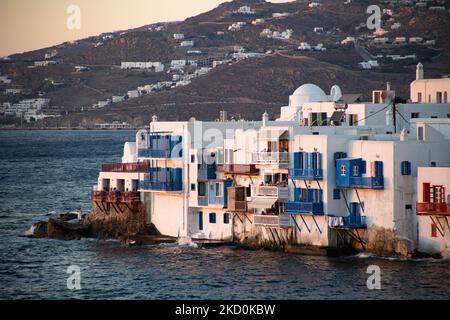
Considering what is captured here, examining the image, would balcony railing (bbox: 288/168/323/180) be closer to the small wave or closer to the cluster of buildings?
the cluster of buildings

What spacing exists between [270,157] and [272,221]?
2.68 m

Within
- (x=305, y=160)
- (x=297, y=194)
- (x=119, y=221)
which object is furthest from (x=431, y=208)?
(x=119, y=221)

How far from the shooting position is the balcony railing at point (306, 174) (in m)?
57.4

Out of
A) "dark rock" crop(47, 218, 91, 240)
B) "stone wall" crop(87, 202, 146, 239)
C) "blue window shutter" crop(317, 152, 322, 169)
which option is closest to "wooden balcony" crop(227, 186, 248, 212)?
"blue window shutter" crop(317, 152, 322, 169)

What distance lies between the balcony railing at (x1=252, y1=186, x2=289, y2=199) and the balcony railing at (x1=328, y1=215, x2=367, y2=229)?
115 inches

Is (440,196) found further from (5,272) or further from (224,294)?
(5,272)

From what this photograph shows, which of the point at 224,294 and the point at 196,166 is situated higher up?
the point at 196,166

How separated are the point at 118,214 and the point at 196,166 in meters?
4.67

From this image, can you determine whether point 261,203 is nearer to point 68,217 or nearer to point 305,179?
point 305,179

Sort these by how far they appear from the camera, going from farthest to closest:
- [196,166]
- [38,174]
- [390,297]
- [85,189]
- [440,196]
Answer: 1. [38,174]
2. [85,189]
3. [196,166]
4. [440,196]
5. [390,297]

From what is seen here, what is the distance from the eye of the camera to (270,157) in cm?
6003

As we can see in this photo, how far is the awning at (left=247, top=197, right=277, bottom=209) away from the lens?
5922cm

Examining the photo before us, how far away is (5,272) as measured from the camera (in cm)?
5931

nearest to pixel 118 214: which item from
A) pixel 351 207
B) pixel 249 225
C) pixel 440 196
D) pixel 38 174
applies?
pixel 249 225
